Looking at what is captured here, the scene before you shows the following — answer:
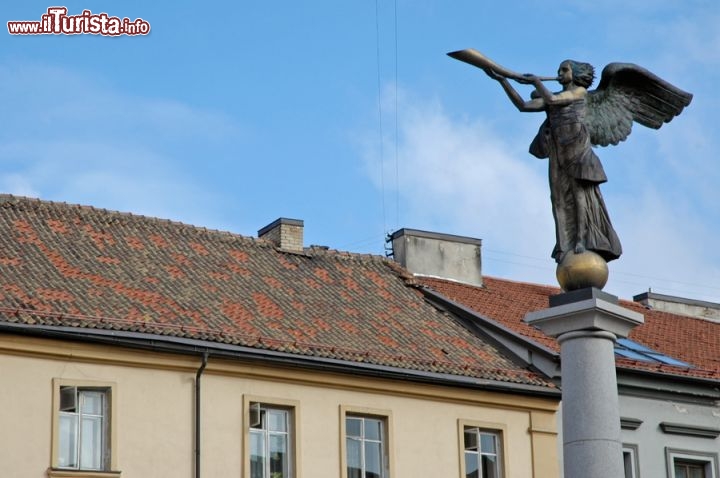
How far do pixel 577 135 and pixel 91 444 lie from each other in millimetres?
12051

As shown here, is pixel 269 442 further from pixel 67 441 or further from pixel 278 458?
pixel 67 441

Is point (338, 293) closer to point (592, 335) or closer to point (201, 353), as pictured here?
point (201, 353)

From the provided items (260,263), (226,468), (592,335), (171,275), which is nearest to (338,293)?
(260,263)

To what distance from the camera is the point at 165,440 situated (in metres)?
27.7

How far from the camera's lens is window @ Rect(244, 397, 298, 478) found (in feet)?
94.2

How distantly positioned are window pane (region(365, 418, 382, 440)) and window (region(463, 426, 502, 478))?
1680 millimetres

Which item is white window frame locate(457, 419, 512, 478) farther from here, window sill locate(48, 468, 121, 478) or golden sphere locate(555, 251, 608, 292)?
golden sphere locate(555, 251, 608, 292)

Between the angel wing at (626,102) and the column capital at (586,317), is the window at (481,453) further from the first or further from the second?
the column capital at (586,317)

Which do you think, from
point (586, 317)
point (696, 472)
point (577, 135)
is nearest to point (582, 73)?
point (577, 135)

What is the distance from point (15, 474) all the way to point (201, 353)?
369cm

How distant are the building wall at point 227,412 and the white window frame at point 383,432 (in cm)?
6

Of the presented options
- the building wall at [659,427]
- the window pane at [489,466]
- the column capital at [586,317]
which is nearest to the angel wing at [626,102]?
the column capital at [586,317]

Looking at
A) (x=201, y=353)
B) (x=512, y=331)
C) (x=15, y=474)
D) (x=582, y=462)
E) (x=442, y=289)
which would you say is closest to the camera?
(x=582, y=462)

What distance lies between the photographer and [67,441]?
88.4 ft
